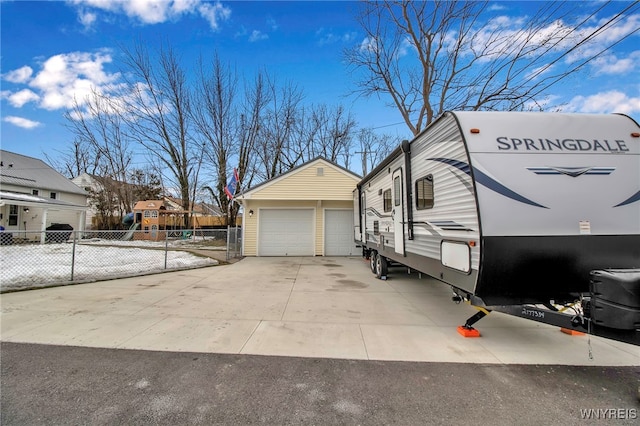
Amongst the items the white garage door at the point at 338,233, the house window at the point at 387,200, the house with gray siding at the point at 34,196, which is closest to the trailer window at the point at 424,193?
the house window at the point at 387,200

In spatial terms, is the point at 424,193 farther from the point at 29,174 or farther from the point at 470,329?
the point at 29,174

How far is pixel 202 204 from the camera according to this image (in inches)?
1032

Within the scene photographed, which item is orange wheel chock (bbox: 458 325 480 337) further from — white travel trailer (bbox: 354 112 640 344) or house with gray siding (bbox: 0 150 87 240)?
house with gray siding (bbox: 0 150 87 240)

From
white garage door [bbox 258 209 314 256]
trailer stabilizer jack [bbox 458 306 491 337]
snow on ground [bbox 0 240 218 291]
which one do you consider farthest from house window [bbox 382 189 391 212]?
snow on ground [bbox 0 240 218 291]

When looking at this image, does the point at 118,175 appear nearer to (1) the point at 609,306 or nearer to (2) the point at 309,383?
(2) the point at 309,383

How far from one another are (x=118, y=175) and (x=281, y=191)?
60.8 feet

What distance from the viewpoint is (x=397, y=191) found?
5.80 meters

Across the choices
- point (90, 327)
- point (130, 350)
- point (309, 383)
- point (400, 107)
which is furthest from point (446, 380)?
point (400, 107)

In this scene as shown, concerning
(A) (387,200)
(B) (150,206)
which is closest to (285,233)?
(A) (387,200)

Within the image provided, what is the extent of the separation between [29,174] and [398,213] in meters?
27.4

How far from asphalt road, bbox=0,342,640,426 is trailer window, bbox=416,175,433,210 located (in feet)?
7.19

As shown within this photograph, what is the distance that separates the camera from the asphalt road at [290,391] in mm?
2277

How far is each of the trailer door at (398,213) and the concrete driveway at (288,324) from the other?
1.19 meters

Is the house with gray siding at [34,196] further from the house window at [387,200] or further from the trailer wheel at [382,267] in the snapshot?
the house window at [387,200]
